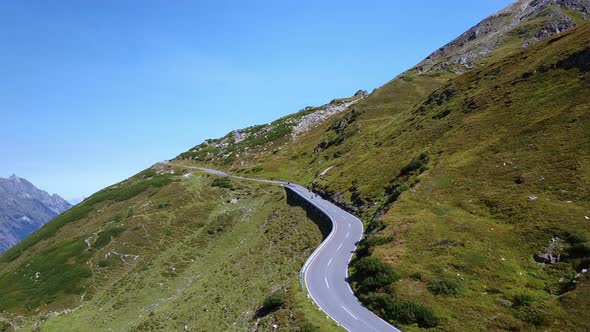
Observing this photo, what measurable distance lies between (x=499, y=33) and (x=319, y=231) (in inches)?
7387

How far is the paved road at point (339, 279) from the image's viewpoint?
2904 centimetres

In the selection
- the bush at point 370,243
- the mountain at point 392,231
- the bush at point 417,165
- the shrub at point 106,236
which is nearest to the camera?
the mountain at point 392,231

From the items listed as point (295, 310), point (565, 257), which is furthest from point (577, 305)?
point (295, 310)

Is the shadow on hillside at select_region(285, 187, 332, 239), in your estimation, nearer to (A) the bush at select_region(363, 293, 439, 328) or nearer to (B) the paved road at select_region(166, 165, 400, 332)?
(B) the paved road at select_region(166, 165, 400, 332)

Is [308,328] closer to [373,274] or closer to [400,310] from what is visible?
[400,310]

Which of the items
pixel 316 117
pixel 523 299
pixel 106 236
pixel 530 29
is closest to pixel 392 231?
pixel 523 299

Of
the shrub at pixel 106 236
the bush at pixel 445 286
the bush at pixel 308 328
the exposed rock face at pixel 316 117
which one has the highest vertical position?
the exposed rock face at pixel 316 117

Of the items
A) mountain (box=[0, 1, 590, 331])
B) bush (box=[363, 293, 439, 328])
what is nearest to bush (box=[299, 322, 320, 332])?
mountain (box=[0, 1, 590, 331])

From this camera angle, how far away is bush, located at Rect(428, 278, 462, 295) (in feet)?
97.9

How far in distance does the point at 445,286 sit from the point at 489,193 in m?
19.8

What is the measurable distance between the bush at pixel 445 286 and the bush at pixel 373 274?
3.41 meters

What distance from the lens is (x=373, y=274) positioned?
115 feet

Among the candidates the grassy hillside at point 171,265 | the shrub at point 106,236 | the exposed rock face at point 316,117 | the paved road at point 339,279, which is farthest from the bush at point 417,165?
the exposed rock face at point 316,117

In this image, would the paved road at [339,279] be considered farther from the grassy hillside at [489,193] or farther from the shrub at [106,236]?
the shrub at [106,236]
